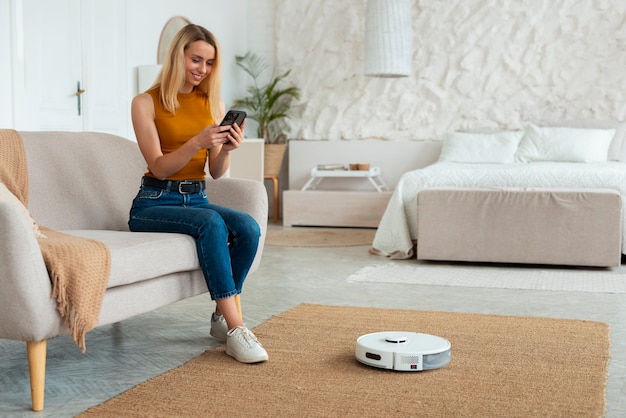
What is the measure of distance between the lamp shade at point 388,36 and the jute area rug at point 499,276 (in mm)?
2372

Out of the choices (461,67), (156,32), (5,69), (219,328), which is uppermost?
(156,32)

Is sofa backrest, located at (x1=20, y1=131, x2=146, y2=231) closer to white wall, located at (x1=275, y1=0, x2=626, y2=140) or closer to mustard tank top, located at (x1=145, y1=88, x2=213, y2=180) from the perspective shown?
mustard tank top, located at (x1=145, y1=88, x2=213, y2=180)

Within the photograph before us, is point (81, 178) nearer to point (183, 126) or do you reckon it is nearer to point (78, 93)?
point (183, 126)

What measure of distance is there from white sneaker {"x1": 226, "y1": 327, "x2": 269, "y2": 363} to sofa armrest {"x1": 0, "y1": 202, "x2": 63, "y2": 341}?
621 millimetres

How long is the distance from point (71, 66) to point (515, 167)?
2.89m

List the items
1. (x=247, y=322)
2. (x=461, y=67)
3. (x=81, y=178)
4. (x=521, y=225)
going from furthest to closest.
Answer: (x=461, y=67), (x=521, y=225), (x=247, y=322), (x=81, y=178)

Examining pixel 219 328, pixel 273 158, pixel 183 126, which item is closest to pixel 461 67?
pixel 273 158

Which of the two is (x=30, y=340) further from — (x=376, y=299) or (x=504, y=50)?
(x=504, y=50)

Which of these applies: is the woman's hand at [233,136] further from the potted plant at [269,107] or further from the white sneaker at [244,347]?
the potted plant at [269,107]

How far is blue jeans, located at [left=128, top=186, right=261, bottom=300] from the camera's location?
2.56 meters

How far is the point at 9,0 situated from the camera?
4215 millimetres

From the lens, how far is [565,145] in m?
6.02

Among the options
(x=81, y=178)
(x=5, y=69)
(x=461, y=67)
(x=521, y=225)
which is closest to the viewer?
(x=81, y=178)

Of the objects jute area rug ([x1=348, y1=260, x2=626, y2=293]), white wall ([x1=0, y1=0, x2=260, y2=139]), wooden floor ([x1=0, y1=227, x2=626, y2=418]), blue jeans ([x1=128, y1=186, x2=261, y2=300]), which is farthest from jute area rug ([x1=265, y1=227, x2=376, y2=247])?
blue jeans ([x1=128, y1=186, x2=261, y2=300])
